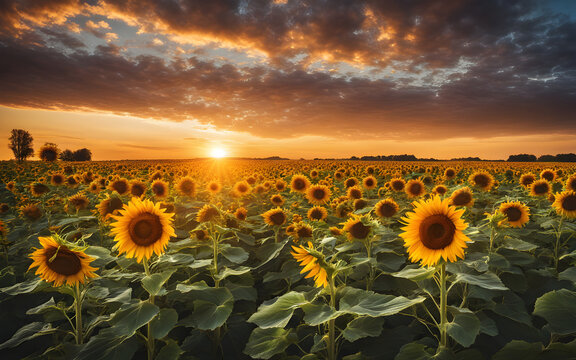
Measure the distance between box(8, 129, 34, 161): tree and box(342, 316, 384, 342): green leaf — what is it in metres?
109

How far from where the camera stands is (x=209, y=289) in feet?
9.22

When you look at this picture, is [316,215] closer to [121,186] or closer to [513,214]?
[513,214]

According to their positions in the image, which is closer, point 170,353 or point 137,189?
point 170,353

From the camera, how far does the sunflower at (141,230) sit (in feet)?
9.62

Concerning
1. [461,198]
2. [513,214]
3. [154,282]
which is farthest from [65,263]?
[461,198]

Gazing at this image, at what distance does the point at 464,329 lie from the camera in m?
2.09

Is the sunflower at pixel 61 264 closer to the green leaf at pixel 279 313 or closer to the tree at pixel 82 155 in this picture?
the green leaf at pixel 279 313

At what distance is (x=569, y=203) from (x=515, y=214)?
989 millimetres

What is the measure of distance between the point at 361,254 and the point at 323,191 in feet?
12.4

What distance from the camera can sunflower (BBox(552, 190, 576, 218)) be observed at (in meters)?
4.67

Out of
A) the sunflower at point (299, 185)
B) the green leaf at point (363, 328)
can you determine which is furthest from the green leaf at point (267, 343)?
the sunflower at point (299, 185)

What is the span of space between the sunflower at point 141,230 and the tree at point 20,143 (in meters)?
107

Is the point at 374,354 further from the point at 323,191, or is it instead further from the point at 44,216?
the point at 44,216

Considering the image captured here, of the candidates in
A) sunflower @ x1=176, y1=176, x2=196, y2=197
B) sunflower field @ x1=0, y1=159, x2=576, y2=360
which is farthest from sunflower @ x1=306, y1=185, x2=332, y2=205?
sunflower @ x1=176, y1=176, x2=196, y2=197
